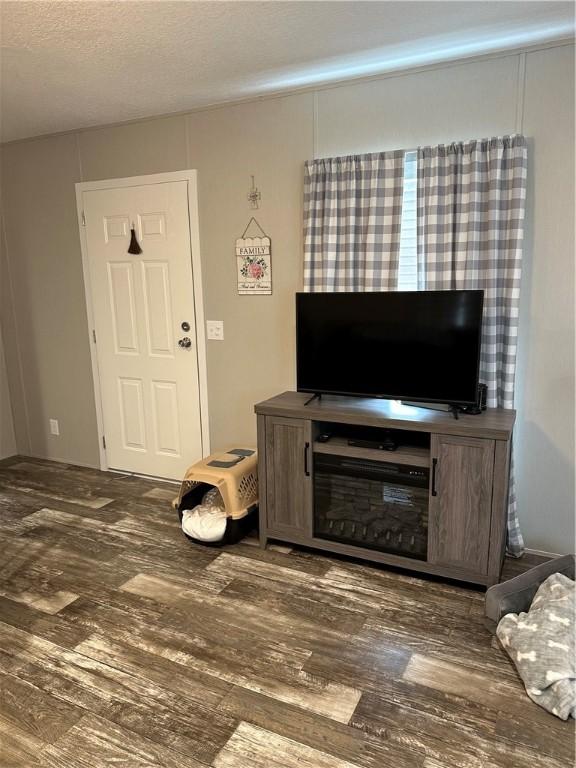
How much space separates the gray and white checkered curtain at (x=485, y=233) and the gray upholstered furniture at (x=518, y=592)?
382 mm

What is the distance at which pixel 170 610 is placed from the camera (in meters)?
2.34

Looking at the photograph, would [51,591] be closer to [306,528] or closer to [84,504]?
[84,504]

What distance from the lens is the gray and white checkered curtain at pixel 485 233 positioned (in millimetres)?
2490

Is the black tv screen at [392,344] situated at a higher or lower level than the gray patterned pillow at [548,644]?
higher

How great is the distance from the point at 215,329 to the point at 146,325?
1.91 ft

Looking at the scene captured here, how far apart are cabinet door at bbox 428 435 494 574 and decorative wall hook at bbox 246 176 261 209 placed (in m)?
1.77

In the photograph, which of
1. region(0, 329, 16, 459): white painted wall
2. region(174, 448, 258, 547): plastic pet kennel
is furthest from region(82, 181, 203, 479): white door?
region(0, 329, 16, 459): white painted wall

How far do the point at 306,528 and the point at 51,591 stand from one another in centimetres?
128

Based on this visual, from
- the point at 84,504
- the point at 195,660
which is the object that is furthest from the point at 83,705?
the point at 84,504

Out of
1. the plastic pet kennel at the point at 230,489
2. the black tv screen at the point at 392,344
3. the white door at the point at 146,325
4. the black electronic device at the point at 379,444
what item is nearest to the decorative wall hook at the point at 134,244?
the white door at the point at 146,325

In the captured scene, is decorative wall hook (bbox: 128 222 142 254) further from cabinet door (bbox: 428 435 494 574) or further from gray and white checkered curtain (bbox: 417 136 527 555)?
cabinet door (bbox: 428 435 494 574)

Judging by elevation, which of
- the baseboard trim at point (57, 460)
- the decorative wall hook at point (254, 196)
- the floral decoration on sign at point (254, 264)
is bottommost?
the baseboard trim at point (57, 460)

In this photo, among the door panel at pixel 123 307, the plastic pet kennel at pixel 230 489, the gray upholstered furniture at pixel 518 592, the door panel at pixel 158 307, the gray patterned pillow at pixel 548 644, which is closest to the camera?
the gray patterned pillow at pixel 548 644

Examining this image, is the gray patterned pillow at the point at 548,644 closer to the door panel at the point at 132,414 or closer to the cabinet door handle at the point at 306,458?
the cabinet door handle at the point at 306,458
